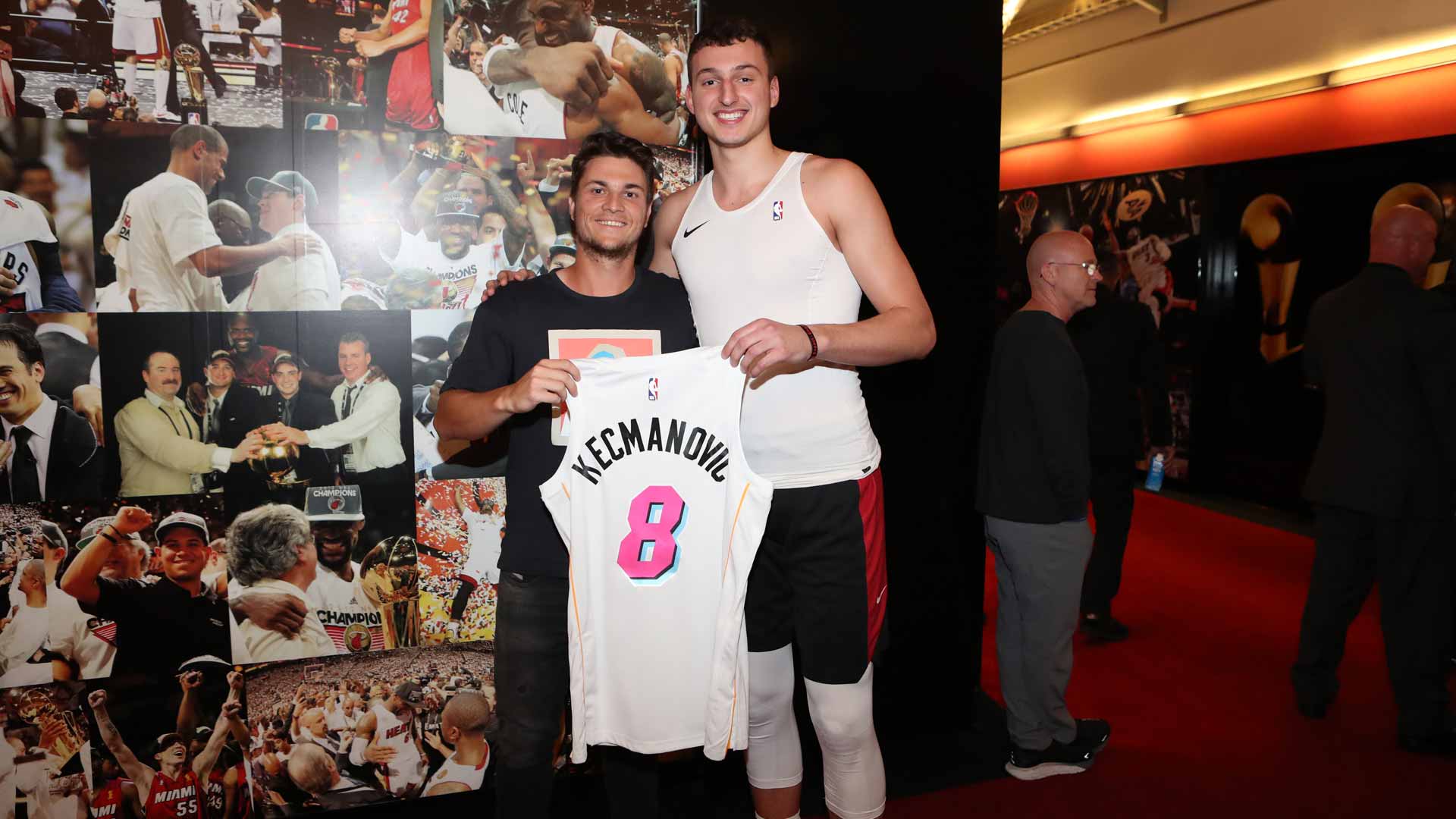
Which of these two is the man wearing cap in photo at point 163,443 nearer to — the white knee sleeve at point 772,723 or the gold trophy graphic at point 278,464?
the gold trophy graphic at point 278,464

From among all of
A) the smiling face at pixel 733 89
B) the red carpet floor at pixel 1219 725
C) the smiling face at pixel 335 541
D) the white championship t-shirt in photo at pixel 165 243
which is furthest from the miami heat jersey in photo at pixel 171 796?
the smiling face at pixel 733 89

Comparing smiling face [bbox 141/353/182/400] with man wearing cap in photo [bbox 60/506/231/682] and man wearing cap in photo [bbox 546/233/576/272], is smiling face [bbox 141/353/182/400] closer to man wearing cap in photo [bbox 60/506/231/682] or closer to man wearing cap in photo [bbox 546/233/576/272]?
man wearing cap in photo [bbox 60/506/231/682]

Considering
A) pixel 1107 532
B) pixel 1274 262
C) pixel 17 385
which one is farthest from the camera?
pixel 1274 262

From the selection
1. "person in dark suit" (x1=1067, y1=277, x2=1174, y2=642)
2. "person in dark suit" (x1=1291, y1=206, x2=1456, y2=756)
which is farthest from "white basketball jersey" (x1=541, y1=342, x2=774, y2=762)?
"person in dark suit" (x1=1067, y1=277, x2=1174, y2=642)

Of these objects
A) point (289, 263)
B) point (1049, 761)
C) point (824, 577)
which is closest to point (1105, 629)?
point (1049, 761)

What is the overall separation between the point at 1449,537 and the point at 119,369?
3895 mm

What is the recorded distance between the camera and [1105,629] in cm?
389

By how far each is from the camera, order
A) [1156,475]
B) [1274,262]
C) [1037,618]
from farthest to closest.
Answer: [1156,475] → [1274,262] → [1037,618]

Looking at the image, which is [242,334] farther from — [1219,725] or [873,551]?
[1219,725]

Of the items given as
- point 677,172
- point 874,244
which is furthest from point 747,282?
point 677,172

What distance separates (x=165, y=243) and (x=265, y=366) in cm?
39

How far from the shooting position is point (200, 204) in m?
2.27

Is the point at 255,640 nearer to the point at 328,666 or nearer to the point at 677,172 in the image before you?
the point at 328,666

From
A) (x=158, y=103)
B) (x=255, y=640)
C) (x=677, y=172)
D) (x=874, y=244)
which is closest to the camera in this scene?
(x=874, y=244)
